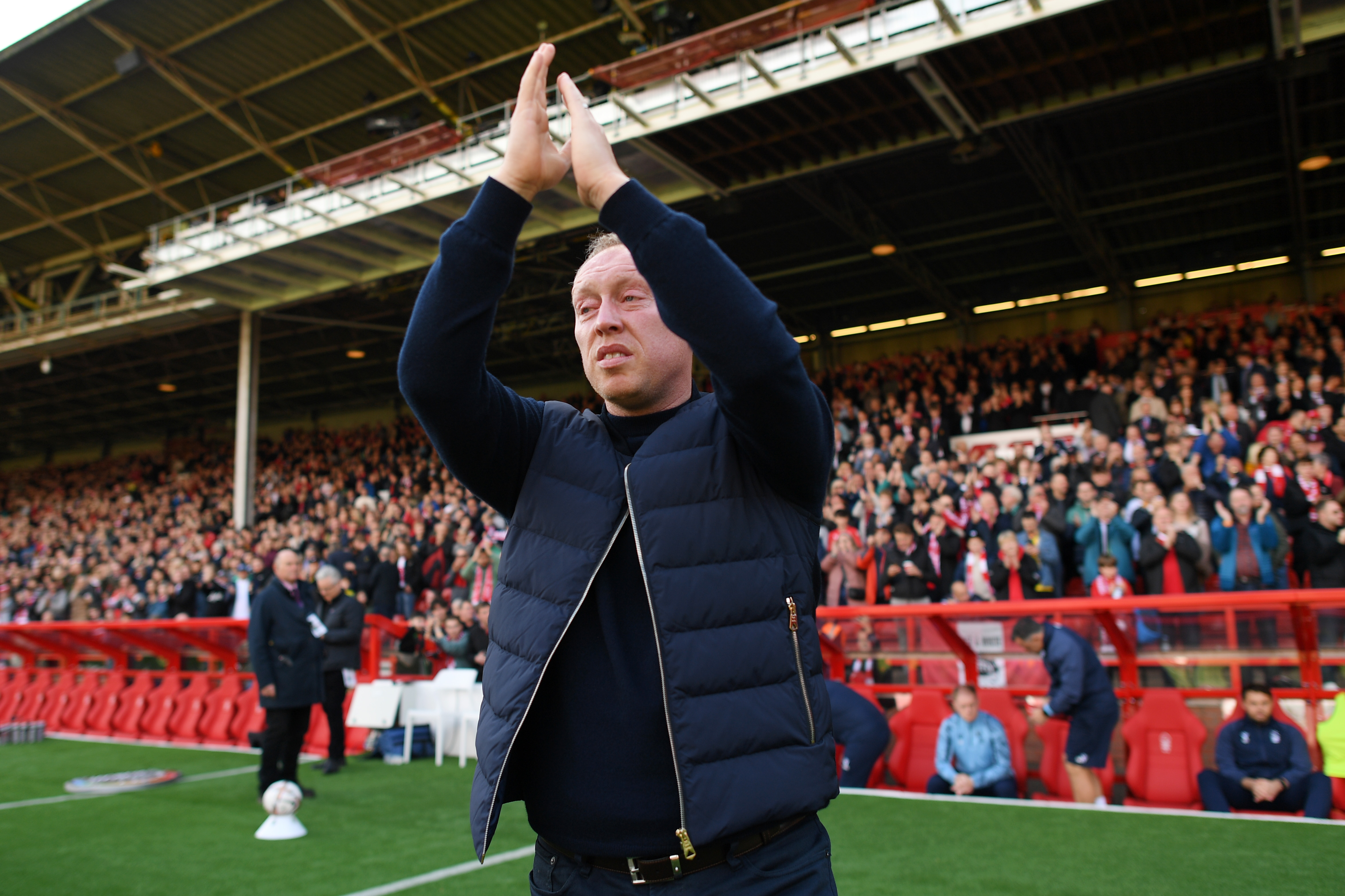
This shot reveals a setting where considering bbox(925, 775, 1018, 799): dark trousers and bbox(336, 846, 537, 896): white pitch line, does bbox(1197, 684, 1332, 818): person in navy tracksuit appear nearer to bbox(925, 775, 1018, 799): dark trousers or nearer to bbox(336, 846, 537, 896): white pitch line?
bbox(925, 775, 1018, 799): dark trousers

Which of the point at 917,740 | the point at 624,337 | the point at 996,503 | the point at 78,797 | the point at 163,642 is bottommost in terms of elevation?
the point at 78,797

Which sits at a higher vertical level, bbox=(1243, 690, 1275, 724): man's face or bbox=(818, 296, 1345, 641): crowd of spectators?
bbox=(818, 296, 1345, 641): crowd of spectators

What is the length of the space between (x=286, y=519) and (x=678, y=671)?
23.6m

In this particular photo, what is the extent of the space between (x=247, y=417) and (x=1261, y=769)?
19996 mm

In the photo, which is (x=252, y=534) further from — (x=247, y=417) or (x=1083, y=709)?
(x=1083, y=709)

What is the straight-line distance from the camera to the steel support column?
20.7 metres

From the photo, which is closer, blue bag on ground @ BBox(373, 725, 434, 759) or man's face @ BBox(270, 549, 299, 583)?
man's face @ BBox(270, 549, 299, 583)

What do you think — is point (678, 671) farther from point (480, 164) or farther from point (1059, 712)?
point (480, 164)

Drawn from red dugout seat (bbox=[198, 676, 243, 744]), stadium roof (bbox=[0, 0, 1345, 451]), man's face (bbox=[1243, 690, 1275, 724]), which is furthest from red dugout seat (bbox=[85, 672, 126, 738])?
man's face (bbox=[1243, 690, 1275, 724])

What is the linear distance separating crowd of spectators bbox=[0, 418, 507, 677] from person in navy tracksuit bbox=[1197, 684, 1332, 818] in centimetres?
691

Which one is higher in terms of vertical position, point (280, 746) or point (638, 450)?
point (638, 450)

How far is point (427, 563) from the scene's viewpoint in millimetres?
15094

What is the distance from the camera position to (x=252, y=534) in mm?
19531

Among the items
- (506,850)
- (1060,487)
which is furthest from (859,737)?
(1060,487)
